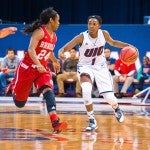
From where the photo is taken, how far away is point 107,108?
12594mm

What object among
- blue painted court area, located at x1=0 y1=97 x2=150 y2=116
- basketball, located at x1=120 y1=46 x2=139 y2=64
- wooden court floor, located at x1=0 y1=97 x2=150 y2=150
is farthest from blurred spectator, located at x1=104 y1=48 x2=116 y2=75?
basketball, located at x1=120 y1=46 x2=139 y2=64

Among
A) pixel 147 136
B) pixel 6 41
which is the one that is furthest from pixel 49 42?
pixel 6 41

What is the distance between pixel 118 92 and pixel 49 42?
26.4 feet

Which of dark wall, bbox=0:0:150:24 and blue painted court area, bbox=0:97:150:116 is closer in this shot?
blue painted court area, bbox=0:97:150:116

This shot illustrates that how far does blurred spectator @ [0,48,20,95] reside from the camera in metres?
15.7

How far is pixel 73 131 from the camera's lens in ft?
26.3

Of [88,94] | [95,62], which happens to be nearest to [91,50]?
[95,62]

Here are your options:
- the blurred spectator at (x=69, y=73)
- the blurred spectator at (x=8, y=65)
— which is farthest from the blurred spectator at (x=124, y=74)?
the blurred spectator at (x=8, y=65)

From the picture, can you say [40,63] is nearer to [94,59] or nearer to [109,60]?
[94,59]

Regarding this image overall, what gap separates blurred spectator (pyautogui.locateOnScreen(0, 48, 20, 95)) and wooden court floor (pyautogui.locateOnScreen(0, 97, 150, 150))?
3723mm

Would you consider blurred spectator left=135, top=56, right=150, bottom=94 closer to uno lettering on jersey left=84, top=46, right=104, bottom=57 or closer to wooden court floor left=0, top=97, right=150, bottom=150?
wooden court floor left=0, top=97, right=150, bottom=150

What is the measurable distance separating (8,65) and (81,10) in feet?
18.6

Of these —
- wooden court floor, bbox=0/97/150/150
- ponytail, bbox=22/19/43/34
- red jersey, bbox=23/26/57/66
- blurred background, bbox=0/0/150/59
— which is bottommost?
wooden court floor, bbox=0/97/150/150

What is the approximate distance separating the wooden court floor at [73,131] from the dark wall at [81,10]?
8.56 meters
